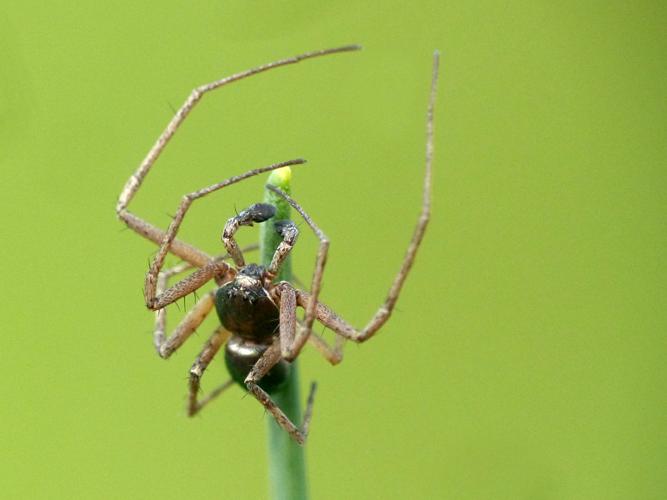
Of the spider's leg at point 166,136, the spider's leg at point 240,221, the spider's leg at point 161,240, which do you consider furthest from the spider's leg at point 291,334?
the spider's leg at point 166,136

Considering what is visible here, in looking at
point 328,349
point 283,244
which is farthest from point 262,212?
point 328,349

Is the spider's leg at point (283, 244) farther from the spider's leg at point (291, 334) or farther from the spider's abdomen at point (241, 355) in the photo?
the spider's abdomen at point (241, 355)

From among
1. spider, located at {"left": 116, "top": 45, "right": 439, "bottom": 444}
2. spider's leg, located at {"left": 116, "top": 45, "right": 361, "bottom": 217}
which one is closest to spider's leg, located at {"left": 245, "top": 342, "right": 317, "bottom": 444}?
spider, located at {"left": 116, "top": 45, "right": 439, "bottom": 444}

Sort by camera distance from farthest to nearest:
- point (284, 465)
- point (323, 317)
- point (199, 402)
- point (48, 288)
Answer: point (48, 288) → point (199, 402) → point (323, 317) → point (284, 465)

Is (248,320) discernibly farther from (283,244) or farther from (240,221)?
(283,244)

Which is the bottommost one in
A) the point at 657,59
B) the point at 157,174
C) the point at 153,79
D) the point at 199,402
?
the point at 199,402

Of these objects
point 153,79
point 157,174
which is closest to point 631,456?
point 157,174

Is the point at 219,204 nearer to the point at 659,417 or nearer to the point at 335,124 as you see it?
the point at 335,124
